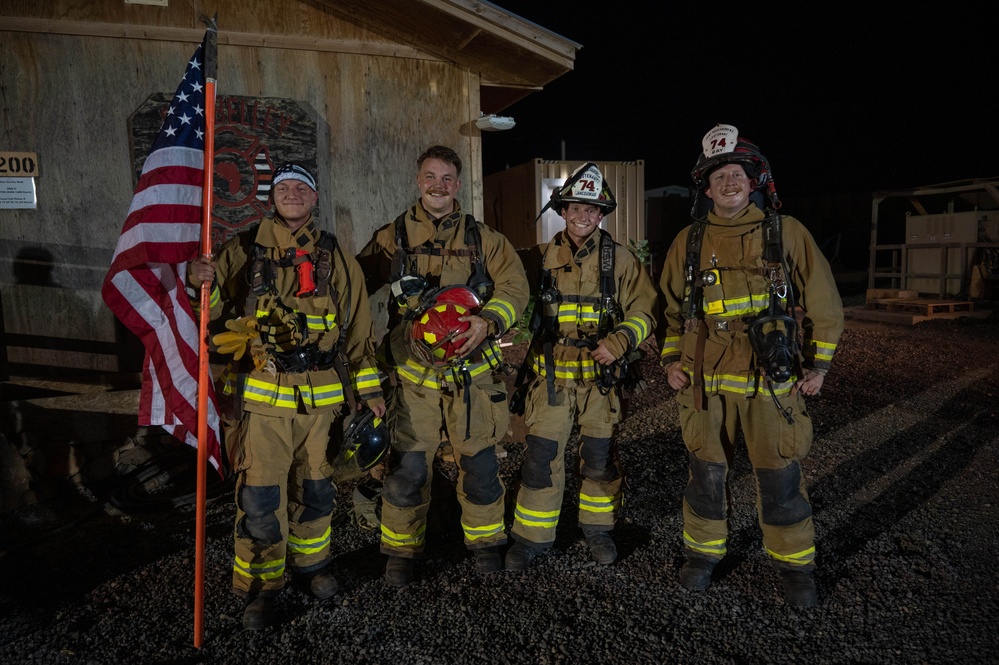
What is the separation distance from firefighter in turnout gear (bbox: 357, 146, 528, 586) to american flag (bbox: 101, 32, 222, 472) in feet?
3.75

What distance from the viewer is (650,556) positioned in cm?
387

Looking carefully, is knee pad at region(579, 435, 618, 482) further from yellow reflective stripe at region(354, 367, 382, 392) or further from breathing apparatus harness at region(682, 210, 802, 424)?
yellow reflective stripe at region(354, 367, 382, 392)

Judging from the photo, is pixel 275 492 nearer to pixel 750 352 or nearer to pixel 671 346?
pixel 671 346

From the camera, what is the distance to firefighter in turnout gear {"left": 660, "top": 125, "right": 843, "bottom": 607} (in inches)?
131

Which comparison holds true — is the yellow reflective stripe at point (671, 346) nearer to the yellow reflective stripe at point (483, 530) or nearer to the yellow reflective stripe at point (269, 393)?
the yellow reflective stripe at point (483, 530)

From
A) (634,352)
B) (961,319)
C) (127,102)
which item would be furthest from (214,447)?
(961,319)

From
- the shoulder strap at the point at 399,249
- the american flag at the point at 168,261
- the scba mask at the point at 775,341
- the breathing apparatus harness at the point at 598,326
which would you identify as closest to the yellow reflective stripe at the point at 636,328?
the breathing apparatus harness at the point at 598,326

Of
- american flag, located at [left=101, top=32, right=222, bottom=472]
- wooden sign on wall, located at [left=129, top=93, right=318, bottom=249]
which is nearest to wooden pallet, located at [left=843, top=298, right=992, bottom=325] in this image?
wooden sign on wall, located at [left=129, top=93, right=318, bottom=249]

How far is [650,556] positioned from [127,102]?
214 inches

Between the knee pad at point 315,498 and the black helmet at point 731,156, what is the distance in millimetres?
2834

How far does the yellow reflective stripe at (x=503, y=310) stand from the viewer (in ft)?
11.7

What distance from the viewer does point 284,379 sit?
3.28 m

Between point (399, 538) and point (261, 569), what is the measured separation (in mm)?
799

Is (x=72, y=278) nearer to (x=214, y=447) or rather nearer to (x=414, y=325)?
(x=214, y=447)
